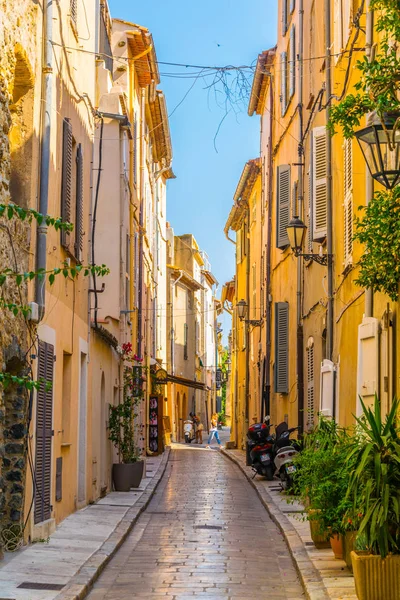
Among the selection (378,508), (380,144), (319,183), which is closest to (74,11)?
(319,183)

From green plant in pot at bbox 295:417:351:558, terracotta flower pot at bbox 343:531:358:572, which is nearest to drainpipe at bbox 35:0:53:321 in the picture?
green plant in pot at bbox 295:417:351:558

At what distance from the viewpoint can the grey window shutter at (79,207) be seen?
1523 cm

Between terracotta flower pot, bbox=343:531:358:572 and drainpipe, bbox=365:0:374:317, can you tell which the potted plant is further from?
drainpipe, bbox=365:0:374:317

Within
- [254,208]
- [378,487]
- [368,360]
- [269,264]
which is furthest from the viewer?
[254,208]

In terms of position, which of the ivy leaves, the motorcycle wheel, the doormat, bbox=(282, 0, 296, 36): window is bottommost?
the motorcycle wheel

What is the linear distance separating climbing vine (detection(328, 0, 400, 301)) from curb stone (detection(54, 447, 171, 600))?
3.84 meters

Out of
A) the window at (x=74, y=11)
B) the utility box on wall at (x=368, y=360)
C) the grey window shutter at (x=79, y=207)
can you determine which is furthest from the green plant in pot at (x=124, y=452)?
the utility box on wall at (x=368, y=360)

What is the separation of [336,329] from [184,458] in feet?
63.4

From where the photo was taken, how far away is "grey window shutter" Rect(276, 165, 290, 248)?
2338 cm

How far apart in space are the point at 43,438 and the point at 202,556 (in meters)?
2.52

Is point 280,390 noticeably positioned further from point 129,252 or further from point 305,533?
point 305,533

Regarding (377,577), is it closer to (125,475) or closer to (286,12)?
(125,475)

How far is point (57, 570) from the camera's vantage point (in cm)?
958

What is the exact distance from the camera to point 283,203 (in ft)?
77.9
